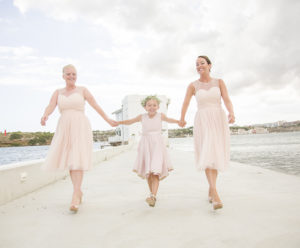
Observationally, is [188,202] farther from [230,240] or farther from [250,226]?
[230,240]

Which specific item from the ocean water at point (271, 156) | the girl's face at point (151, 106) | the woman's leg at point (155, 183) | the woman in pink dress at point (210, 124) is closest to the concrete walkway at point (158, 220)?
the woman's leg at point (155, 183)

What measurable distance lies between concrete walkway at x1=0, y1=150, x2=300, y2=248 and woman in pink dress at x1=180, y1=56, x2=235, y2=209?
20.6 inches

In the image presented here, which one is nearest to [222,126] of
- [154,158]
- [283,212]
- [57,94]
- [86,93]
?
[154,158]

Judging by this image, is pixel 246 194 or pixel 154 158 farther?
pixel 246 194

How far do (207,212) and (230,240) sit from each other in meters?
0.88

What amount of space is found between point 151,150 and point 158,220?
3.74 ft

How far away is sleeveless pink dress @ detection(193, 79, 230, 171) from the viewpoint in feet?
11.2

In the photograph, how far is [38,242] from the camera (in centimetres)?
231

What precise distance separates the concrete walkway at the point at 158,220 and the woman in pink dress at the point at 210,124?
52 cm

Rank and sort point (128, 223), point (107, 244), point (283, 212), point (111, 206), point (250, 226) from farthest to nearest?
point (111, 206) < point (283, 212) < point (128, 223) < point (250, 226) < point (107, 244)

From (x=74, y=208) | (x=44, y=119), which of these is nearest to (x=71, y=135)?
(x=44, y=119)

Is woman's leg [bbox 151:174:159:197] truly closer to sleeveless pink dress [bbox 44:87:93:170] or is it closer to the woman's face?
sleeveless pink dress [bbox 44:87:93:170]

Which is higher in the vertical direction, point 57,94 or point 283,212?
point 57,94

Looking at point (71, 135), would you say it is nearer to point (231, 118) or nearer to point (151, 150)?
point (151, 150)
